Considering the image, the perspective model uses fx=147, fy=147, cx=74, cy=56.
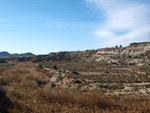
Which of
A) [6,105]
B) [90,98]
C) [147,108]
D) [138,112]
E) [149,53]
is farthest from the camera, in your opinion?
[149,53]

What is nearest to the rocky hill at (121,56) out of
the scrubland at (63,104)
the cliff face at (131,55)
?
the cliff face at (131,55)

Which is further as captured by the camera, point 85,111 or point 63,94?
point 63,94

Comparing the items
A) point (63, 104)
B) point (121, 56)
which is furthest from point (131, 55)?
point (63, 104)

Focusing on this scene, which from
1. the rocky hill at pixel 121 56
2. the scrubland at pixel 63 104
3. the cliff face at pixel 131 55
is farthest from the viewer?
the rocky hill at pixel 121 56

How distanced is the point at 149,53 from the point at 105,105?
52341 millimetres

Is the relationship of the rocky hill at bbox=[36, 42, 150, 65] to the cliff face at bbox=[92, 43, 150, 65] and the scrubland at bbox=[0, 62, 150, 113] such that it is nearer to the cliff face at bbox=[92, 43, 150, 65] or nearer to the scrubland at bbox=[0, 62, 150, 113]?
the cliff face at bbox=[92, 43, 150, 65]

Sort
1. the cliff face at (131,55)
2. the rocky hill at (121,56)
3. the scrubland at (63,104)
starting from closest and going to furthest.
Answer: the scrubland at (63,104) < the cliff face at (131,55) < the rocky hill at (121,56)

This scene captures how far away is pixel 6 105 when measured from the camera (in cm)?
804

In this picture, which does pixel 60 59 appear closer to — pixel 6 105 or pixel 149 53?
pixel 149 53

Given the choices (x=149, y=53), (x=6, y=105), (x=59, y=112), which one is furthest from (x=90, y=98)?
(x=149, y=53)

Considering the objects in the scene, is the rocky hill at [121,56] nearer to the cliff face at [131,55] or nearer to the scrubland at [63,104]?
the cliff face at [131,55]

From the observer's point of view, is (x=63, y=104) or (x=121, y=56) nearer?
(x=63, y=104)

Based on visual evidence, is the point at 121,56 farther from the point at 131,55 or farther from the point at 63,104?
the point at 63,104

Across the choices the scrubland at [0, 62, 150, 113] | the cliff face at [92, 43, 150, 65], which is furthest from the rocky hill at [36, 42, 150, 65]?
the scrubland at [0, 62, 150, 113]
